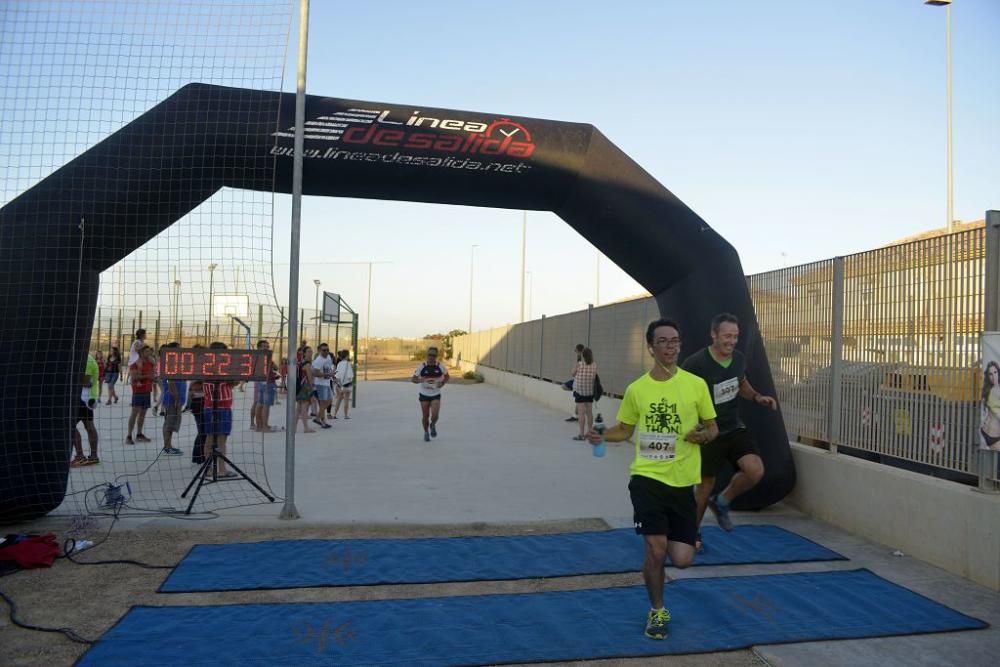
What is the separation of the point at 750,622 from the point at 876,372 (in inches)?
120

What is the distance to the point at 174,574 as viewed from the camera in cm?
488

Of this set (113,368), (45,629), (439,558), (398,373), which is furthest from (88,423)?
(398,373)

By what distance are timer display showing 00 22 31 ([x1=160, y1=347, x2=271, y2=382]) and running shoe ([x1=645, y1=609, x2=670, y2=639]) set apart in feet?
13.0

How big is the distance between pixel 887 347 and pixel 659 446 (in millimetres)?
3272

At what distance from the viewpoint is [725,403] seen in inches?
211

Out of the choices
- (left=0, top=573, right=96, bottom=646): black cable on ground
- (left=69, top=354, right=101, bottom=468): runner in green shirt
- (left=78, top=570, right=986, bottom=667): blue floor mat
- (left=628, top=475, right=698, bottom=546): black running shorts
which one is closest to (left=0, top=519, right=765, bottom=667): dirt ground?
(left=0, top=573, right=96, bottom=646): black cable on ground

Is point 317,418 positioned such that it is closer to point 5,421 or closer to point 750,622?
point 5,421

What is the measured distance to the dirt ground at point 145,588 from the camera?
3.74 metres

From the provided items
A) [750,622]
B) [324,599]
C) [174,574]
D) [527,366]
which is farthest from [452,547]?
[527,366]

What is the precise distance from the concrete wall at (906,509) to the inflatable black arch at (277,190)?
0.35 metres

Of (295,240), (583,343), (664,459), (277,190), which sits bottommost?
(664,459)

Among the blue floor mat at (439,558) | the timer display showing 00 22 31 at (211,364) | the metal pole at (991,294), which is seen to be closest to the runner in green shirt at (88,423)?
the timer display showing 00 22 31 at (211,364)

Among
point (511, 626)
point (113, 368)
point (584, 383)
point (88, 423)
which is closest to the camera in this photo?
point (511, 626)

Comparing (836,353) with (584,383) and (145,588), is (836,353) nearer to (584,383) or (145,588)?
(584,383)
